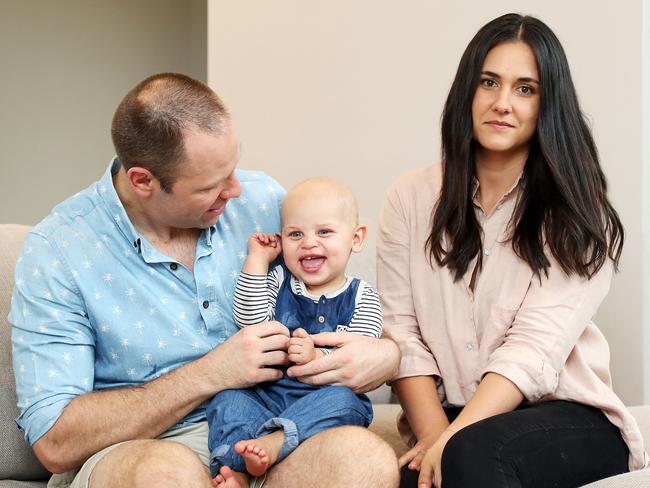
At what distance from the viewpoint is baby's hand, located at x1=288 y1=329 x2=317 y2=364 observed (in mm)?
1886

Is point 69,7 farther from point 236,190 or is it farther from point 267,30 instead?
point 236,190

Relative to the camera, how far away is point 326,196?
6.50 feet

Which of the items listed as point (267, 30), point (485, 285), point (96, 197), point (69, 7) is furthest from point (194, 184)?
point (69, 7)

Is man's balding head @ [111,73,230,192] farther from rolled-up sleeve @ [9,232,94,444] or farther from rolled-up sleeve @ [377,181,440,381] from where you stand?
rolled-up sleeve @ [377,181,440,381]

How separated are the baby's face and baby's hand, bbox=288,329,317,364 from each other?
127mm

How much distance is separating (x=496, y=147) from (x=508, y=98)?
4.3 inches

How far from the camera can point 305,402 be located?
186 centimetres

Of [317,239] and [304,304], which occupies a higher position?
[317,239]

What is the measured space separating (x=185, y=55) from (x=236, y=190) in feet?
14.2

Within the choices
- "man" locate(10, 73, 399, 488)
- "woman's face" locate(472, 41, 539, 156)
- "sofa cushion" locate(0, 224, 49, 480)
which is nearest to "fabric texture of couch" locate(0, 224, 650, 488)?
"sofa cushion" locate(0, 224, 49, 480)

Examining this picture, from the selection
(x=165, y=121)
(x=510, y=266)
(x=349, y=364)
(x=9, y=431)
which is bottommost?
(x=9, y=431)

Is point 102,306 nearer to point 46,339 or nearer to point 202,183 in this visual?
point 46,339

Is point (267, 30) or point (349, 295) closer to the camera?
point (349, 295)

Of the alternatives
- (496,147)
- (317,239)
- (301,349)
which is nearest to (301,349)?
(301,349)
